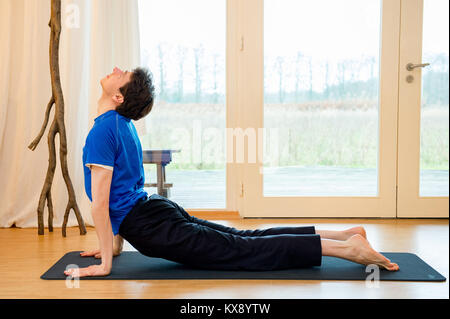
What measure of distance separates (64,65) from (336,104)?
73.7 inches

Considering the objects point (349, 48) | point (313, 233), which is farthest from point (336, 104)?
point (313, 233)

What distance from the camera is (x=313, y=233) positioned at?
219 cm

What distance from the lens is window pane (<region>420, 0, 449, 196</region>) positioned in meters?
3.36

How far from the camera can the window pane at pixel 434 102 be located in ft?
11.0

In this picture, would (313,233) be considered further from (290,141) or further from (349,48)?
(349,48)

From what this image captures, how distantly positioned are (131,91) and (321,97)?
1805 mm

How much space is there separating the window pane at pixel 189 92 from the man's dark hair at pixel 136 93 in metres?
1.41

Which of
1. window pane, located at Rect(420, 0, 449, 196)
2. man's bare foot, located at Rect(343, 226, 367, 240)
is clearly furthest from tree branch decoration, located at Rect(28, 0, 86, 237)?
window pane, located at Rect(420, 0, 449, 196)

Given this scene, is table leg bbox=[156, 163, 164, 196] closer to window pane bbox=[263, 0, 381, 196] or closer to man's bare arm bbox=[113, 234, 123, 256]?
window pane bbox=[263, 0, 381, 196]

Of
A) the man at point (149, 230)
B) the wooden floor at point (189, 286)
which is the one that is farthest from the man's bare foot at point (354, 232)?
the wooden floor at point (189, 286)

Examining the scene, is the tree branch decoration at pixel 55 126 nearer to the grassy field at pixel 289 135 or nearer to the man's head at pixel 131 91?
the grassy field at pixel 289 135

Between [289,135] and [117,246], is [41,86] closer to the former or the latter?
[117,246]

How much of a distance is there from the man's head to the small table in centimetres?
140
